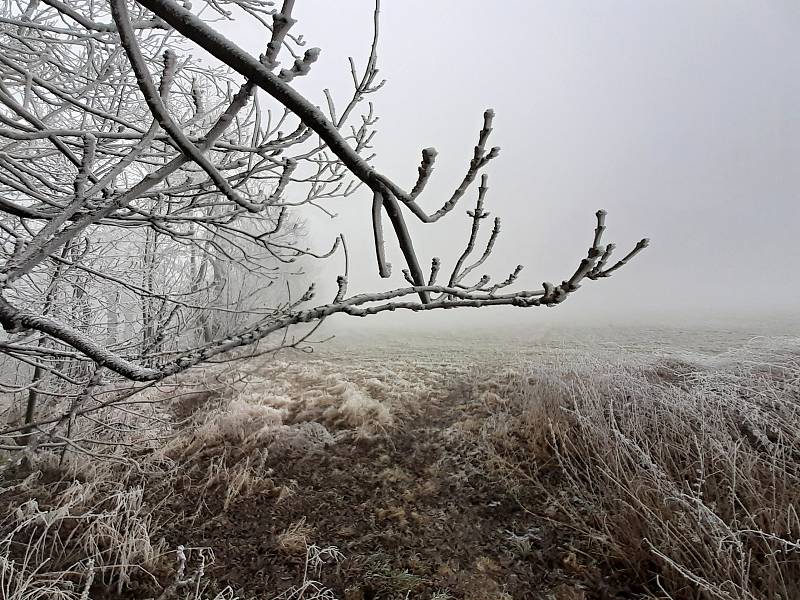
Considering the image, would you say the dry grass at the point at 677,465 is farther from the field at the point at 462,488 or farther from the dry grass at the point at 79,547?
the dry grass at the point at 79,547

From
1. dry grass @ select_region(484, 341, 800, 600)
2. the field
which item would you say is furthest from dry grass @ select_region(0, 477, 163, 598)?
dry grass @ select_region(484, 341, 800, 600)

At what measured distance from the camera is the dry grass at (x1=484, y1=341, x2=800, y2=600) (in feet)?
5.80

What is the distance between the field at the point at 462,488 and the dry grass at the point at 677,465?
0.06ft

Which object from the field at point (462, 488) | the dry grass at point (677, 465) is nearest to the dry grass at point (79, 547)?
the field at point (462, 488)

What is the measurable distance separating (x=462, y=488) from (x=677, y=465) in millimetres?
1412

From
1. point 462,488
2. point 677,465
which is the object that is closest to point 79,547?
point 462,488

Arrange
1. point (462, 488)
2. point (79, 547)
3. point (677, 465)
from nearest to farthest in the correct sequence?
1. point (79, 547)
2. point (677, 465)
3. point (462, 488)

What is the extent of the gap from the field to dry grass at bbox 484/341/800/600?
2 centimetres

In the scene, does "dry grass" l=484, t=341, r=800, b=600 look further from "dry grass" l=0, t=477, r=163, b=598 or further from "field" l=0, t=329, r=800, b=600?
"dry grass" l=0, t=477, r=163, b=598

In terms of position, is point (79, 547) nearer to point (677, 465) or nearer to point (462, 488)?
point (462, 488)

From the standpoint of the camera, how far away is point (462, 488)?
10.3ft

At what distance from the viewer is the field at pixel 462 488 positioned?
6.53 ft

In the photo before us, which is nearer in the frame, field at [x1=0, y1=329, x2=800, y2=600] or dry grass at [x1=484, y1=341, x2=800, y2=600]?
dry grass at [x1=484, y1=341, x2=800, y2=600]

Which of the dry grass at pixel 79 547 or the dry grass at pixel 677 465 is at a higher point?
the dry grass at pixel 677 465
